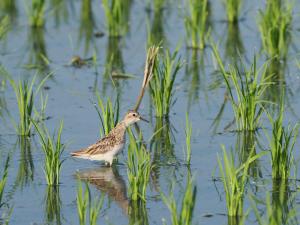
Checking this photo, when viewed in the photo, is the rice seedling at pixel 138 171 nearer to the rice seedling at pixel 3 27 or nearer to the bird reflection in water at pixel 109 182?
the bird reflection in water at pixel 109 182

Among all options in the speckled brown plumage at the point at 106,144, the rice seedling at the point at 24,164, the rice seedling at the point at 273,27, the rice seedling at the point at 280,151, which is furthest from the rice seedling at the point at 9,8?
the rice seedling at the point at 280,151

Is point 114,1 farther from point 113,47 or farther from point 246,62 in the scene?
point 246,62

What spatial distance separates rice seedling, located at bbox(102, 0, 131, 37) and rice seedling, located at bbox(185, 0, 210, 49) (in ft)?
3.91

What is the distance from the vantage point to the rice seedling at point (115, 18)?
15.1 metres

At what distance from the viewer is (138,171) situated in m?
8.72

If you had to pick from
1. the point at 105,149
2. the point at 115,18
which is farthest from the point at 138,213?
the point at 115,18

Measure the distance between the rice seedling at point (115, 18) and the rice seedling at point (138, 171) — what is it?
6337 millimetres

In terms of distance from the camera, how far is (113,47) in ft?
50.5

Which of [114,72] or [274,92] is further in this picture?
[114,72]

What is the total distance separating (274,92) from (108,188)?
3.99 meters

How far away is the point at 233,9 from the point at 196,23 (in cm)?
201

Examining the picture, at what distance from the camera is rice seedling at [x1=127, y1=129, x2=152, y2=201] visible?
872cm

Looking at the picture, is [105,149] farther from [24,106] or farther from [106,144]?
[24,106]

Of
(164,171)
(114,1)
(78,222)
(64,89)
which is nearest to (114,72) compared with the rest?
(64,89)
